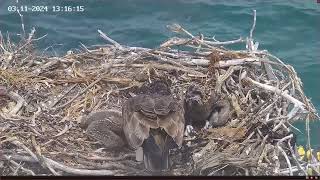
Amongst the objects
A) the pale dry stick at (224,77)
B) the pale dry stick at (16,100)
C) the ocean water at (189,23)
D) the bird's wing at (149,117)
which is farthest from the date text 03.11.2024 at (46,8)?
the pale dry stick at (224,77)

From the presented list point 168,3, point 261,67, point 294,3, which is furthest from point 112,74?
point 294,3

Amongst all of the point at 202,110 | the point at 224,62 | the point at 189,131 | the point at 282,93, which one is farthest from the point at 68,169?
the point at 282,93

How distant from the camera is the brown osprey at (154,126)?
344cm

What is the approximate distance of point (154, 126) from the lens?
3.45m

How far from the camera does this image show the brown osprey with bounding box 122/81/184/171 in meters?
3.44

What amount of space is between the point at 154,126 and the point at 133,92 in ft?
0.98

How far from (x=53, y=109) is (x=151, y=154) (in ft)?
1.95

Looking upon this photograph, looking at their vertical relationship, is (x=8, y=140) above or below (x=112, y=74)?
below

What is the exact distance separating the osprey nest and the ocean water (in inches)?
1.9

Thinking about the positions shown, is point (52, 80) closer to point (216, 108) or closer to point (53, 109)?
point (53, 109)

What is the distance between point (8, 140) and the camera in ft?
11.8

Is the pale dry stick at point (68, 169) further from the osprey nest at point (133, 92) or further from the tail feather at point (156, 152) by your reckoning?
the tail feather at point (156, 152)

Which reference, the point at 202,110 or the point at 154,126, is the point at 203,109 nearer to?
the point at 202,110

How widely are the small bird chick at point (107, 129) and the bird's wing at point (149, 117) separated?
61mm
